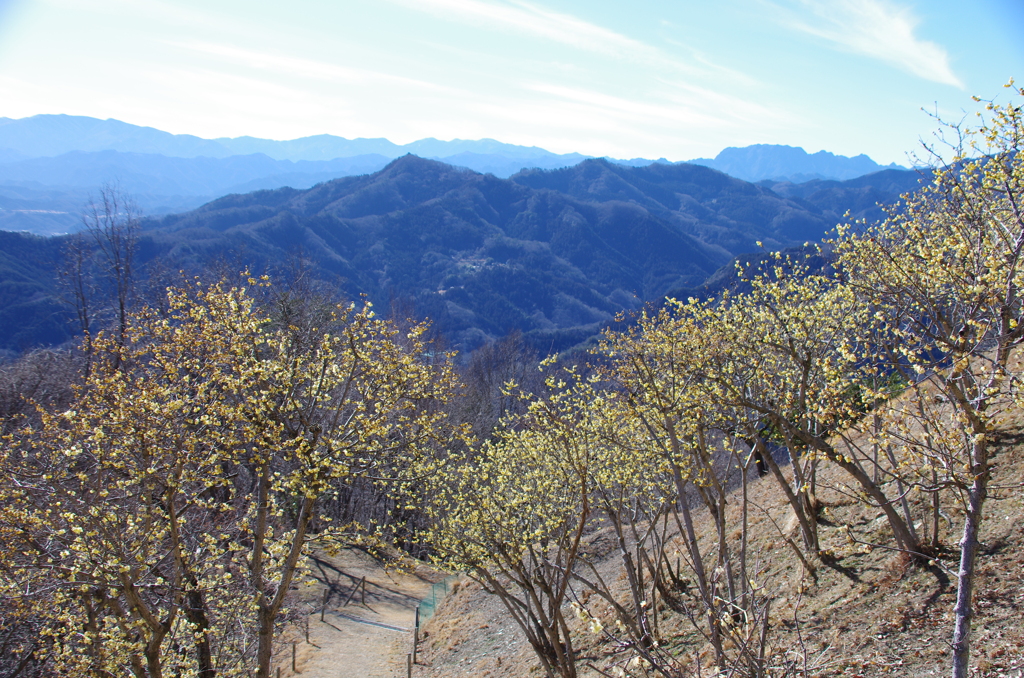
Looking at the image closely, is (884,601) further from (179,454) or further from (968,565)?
(179,454)

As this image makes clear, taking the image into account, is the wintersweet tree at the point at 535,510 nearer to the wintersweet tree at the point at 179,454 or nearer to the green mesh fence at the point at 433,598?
the wintersweet tree at the point at 179,454

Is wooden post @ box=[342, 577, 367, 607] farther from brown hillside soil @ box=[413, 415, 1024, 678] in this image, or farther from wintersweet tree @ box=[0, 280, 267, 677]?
wintersweet tree @ box=[0, 280, 267, 677]

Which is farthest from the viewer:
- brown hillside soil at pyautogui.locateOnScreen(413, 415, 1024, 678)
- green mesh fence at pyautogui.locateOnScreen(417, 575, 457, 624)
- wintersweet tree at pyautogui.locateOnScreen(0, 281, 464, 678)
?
green mesh fence at pyautogui.locateOnScreen(417, 575, 457, 624)

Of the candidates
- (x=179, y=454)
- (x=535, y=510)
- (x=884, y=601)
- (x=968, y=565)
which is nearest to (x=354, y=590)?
(x=535, y=510)

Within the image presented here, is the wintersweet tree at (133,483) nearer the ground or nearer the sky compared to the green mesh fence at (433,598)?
nearer the sky

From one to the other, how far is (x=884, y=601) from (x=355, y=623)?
73.7 ft

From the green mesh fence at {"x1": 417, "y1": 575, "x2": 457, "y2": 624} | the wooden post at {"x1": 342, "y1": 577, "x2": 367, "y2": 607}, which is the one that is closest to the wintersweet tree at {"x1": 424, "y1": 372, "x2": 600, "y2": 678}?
the green mesh fence at {"x1": 417, "y1": 575, "x2": 457, "y2": 624}

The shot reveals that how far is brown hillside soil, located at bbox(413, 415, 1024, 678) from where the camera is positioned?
8141mm

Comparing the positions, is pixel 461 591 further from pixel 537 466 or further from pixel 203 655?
pixel 537 466

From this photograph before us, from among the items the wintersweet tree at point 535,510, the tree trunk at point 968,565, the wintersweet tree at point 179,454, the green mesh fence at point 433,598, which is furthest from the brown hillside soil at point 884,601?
the green mesh fence at point 433,598

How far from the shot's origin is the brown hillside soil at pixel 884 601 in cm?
814

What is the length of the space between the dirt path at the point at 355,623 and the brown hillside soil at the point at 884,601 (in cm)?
729

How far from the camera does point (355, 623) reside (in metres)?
25.9

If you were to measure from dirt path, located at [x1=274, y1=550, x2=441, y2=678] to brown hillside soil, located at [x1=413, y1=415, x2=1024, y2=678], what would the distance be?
729 centimetres
